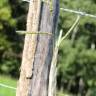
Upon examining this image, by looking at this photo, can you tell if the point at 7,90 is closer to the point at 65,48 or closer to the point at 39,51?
the point at 39,51

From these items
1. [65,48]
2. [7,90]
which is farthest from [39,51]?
[65,48]

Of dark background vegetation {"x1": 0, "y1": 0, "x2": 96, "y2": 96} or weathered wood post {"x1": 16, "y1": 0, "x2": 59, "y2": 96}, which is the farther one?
dark background vegetation {"x1": 0, "y1": 0, "x2": 96, "y2": 96}

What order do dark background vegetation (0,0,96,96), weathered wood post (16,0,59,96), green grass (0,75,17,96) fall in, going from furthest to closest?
Answer: dark background vegetation (0,0,96,96)
green grass (0,75,17,96)
weathered wood post (16,0,59,96)

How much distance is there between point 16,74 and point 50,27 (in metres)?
13.0

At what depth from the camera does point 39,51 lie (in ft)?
4.70

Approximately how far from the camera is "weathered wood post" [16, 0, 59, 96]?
1416mm

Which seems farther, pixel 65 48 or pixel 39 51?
pixel 65 48

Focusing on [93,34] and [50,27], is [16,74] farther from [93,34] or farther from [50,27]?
[50,27]

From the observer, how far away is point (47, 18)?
1421 mm

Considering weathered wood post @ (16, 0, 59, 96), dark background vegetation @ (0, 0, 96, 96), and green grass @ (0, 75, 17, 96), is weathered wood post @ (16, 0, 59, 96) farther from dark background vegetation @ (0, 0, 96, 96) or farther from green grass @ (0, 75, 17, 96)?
dark background vegetation @ (0, 0, 96, 96)

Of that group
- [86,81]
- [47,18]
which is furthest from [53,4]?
[86,81]

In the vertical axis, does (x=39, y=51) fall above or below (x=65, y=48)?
above

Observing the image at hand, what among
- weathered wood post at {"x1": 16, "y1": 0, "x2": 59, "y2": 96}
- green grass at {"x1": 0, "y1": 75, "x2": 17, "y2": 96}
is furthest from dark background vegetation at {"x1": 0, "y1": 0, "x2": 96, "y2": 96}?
weathered wood post at {"x1": 16, "y1": 0, "x2": 59, "y2": 96}

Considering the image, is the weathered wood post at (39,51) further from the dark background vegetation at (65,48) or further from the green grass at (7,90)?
the dark background vegetation at (65,48)
